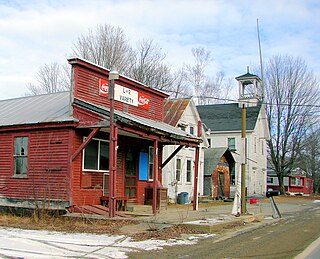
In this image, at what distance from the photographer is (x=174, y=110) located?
31891 mm

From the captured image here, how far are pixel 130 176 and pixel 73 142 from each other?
485 cm

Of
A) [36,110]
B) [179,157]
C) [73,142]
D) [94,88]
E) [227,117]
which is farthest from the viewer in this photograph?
[227,117]

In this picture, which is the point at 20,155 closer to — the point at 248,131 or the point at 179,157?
the point at 179,157

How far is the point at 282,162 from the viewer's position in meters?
50.0

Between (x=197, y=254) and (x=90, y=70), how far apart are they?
10.2 meters

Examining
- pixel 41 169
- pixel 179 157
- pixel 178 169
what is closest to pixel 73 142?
pixel 41 169

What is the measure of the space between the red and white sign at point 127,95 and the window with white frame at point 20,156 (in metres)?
3.71

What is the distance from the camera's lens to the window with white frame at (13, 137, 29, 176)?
1788cm

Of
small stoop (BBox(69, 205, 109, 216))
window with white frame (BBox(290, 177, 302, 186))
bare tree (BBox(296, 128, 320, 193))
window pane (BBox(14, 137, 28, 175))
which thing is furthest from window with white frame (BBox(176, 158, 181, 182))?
window with white frame (BBox(290, 177, 302, 186))

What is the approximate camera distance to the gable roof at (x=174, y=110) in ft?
101

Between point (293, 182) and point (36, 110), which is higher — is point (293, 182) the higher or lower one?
the lower one

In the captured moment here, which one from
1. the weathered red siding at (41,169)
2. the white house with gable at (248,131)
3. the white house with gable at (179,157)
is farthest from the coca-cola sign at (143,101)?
the white house with gable at (248,131)

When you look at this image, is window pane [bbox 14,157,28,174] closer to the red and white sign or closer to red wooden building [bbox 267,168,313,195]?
the red and white sign

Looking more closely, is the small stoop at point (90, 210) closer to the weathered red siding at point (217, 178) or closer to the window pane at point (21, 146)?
the window pane at point (21, 146)
